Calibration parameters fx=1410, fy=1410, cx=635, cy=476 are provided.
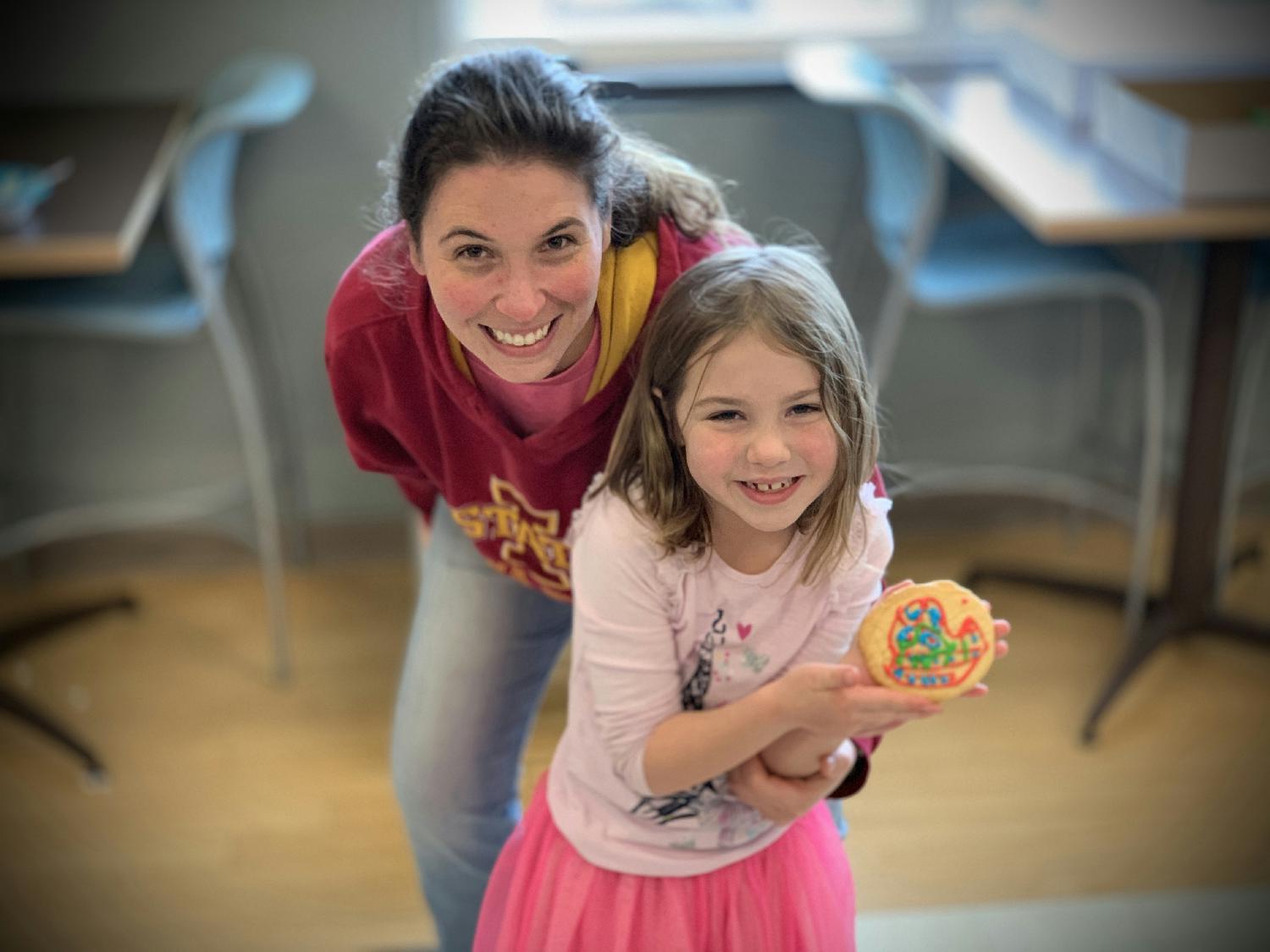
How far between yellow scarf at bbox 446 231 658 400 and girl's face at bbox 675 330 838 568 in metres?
0.10

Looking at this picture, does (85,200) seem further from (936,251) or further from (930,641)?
(930,641)

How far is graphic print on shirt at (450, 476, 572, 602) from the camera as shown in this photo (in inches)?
45.8

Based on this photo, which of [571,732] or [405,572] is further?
[405,572]

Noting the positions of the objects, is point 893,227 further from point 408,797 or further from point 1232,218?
point 408,797

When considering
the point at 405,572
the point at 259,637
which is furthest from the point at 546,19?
the point at 259,637

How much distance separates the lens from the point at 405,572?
8.74ft

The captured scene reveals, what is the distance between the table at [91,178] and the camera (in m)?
1.86

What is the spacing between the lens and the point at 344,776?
212cm

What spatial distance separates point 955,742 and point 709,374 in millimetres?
1181

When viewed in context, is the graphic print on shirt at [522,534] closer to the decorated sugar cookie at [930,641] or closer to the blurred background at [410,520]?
the decorated sugar cookie at [930,641]

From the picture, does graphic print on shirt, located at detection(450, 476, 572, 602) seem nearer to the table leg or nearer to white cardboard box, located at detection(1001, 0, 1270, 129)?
Result: the table leg

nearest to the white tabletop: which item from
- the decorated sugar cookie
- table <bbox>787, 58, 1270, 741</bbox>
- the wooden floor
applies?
table <bbox>787, 58, 1270, 741</bbox>

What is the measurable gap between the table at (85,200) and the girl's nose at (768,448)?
1243mm

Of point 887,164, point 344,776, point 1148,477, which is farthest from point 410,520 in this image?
point 1148,477
